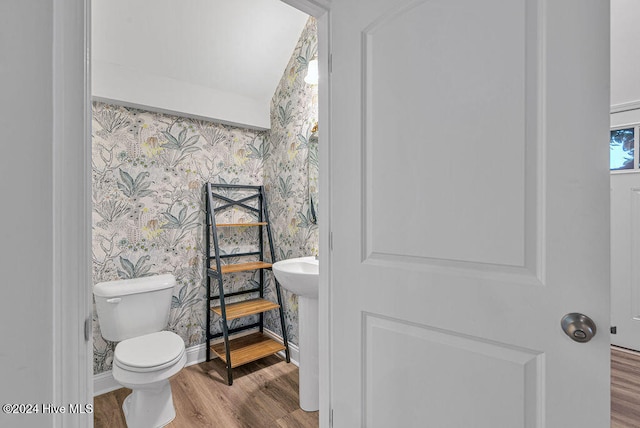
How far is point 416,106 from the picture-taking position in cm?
96

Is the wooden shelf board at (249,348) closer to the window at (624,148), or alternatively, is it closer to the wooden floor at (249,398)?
the wooden floor at (249,398)

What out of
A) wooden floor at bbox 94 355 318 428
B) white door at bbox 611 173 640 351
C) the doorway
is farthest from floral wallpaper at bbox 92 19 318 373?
white door at bbox 611 173 640 351

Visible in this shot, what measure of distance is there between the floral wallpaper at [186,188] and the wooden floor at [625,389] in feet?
6.48

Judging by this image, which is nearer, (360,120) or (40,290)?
(40,290)

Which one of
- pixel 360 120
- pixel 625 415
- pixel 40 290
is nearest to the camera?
pixel 40 290

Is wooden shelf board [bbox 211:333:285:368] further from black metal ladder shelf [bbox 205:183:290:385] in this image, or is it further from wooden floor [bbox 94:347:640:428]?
wooden floor [bbox 94:347:640:428]

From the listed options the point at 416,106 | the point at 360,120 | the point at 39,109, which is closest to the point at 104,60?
the point at 39,109

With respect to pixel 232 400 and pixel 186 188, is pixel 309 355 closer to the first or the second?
pixel 232 400

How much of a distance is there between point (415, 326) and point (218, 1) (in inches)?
88.5

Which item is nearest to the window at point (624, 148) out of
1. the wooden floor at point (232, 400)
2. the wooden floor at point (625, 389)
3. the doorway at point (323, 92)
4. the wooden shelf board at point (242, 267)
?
the wooden floor at point (625, 389)

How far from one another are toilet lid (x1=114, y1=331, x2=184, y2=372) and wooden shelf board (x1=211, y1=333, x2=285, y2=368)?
1.63 feet

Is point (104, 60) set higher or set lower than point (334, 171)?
higher

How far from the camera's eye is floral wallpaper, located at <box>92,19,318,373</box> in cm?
199

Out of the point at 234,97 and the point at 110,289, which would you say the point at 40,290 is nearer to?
the point at 110,289
